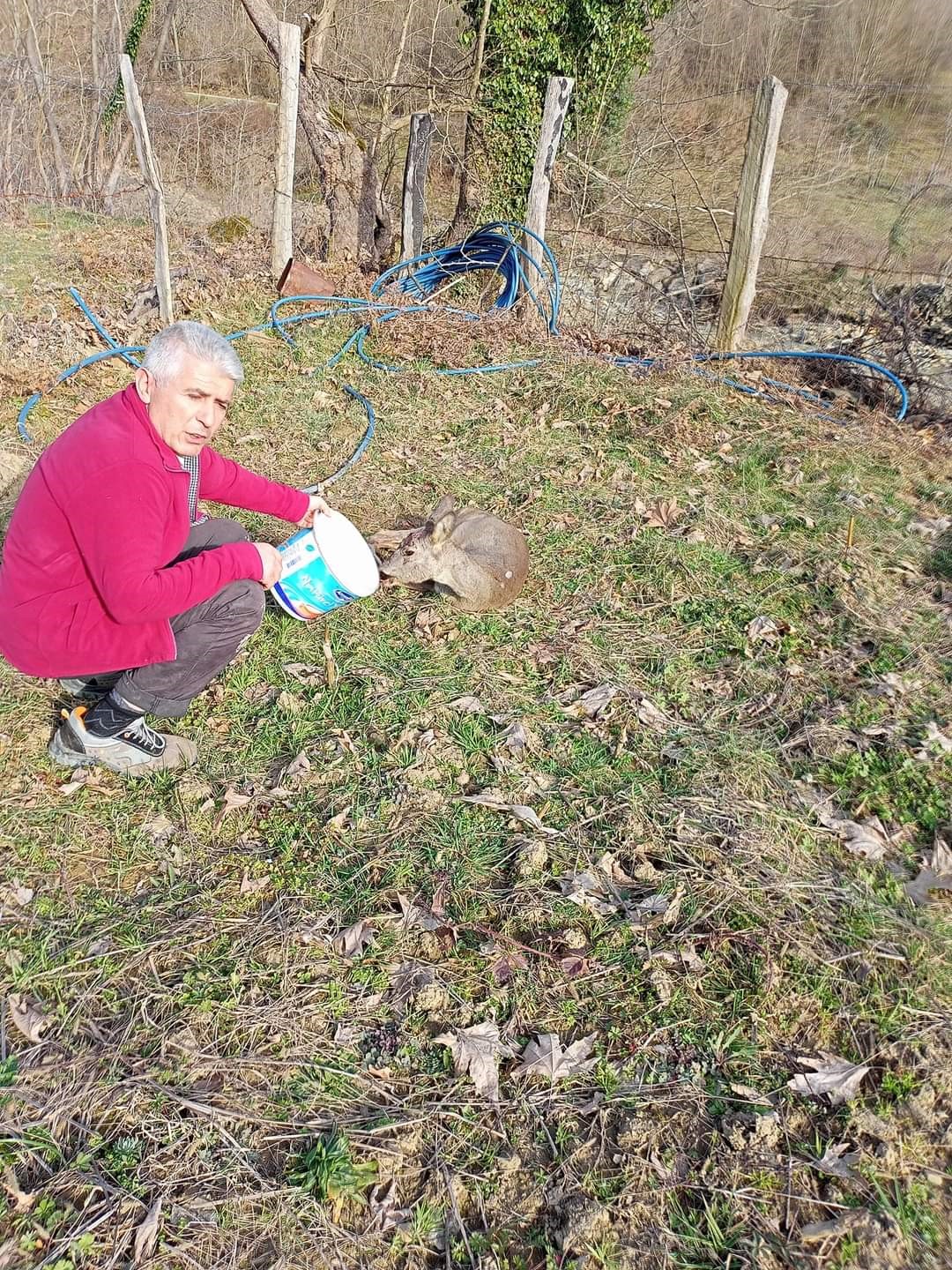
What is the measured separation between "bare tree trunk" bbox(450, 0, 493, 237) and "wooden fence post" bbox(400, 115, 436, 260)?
835 millimetres

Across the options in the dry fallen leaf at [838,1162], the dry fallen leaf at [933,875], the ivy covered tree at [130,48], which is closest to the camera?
the dry fallen leaf at [838,1162]

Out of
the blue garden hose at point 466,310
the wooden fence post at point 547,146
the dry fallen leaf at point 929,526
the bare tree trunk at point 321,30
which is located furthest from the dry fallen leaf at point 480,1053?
the bare tree trunk at point 321,30

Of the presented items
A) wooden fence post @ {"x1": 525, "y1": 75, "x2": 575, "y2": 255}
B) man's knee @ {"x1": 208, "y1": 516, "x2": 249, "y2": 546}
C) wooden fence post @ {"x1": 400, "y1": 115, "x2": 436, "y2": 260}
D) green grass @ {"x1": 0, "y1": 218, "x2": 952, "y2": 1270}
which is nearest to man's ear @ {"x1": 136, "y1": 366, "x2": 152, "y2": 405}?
man's knee @ {"x1": 208, "y1": 516, "x2": 249, "y2": 546}

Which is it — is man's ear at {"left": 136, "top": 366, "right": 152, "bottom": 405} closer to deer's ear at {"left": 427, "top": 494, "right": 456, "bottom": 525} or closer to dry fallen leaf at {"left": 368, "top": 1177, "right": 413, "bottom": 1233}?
deer's ear at {"left": 427, "top": 494, "right": 456, "bottom": 525}

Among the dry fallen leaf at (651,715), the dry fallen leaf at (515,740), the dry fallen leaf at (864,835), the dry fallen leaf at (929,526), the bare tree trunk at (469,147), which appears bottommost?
the dry fallen leaf at (515,740)

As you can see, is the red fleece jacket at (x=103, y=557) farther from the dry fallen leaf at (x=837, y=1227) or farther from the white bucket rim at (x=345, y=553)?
the dry fallen leaf at (x=837, y=1227)

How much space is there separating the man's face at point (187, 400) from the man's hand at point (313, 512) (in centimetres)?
82

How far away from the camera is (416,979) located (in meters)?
2.63

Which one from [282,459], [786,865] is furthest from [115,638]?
[282,459]

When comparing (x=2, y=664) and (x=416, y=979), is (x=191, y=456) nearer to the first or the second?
(x=2, y=664)

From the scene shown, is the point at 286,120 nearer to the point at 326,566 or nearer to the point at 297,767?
the point at 326,566

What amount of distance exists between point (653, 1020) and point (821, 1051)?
49cm

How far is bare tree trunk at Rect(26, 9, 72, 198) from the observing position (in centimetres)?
1045

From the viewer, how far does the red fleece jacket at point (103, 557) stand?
267cm
